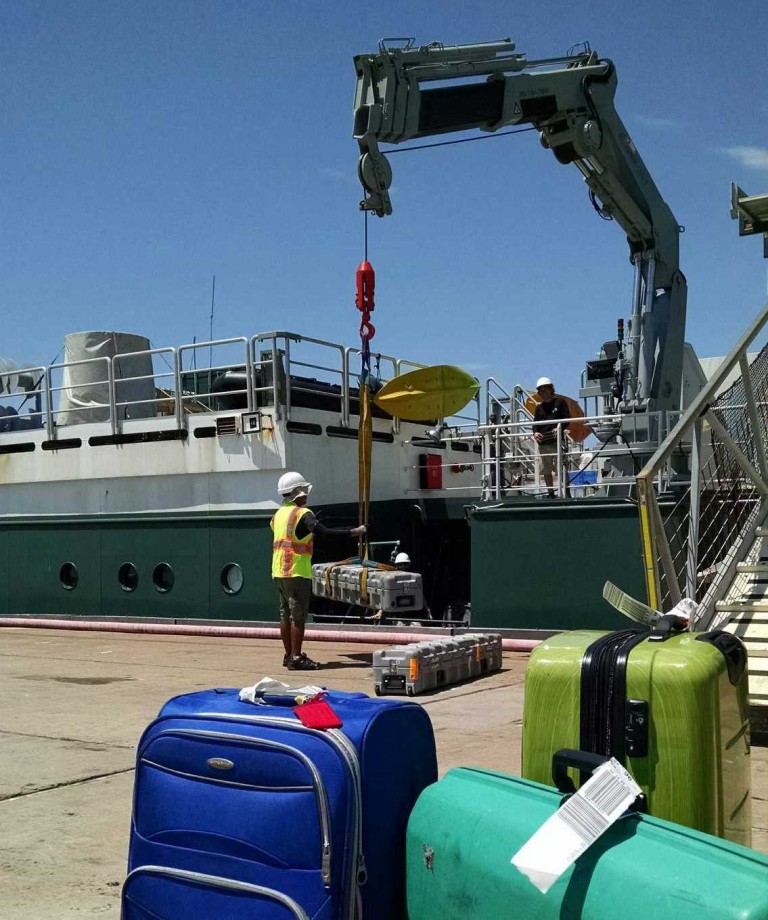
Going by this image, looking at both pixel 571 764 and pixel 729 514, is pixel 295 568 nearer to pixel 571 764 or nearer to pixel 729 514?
pixel 729 514

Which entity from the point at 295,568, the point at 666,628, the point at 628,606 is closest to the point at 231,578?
the point at 295,568

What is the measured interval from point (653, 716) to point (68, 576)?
45.2ft

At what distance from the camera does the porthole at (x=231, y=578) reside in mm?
13727

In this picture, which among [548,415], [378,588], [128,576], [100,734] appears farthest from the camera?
[128,576]

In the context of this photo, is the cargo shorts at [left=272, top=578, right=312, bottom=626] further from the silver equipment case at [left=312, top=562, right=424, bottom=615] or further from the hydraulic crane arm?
the hydraulic crane arm

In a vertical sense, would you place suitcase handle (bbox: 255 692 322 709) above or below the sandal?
above

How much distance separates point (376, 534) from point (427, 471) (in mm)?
1929

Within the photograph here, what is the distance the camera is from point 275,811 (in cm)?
287

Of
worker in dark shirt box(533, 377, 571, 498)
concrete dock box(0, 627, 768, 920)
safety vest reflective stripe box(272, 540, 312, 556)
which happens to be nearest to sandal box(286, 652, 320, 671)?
concrete dock box(0, 627, 768, 920)

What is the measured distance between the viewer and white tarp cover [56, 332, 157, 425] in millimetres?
16734

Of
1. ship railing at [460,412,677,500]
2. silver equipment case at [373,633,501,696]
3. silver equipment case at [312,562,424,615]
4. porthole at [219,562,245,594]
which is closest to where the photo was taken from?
silver equipment case at [373,633,501,696]

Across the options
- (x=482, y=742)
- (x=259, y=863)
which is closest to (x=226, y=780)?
(x=259, y=863)

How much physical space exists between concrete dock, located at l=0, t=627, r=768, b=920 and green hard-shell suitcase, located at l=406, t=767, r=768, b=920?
142 centimetres

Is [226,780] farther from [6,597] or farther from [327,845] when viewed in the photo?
[6,597]
